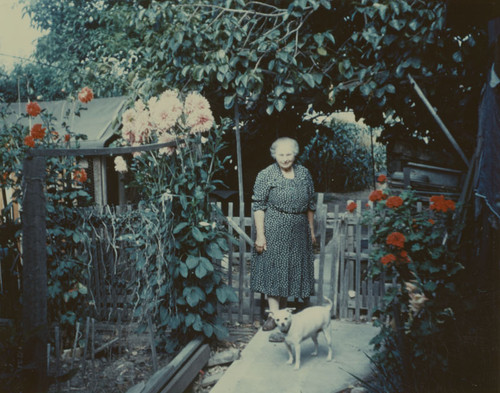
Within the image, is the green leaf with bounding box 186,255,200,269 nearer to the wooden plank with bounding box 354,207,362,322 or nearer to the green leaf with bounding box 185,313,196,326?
the green leaf with bounding box 185,313,196,326

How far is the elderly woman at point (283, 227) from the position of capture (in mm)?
4117

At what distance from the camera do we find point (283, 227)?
416cm

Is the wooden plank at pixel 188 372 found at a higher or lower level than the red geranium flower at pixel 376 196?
lower

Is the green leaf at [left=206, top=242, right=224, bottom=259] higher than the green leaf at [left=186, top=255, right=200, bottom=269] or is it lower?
higher

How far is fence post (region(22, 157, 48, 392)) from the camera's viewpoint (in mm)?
1932

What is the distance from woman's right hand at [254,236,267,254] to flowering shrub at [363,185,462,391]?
1.14m

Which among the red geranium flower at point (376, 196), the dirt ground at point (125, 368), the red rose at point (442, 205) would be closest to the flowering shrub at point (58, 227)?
the dirt ground at point (125, 368)

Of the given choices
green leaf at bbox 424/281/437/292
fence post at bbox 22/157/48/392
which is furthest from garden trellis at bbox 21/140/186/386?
green leaf at bbox 424/281/437/292

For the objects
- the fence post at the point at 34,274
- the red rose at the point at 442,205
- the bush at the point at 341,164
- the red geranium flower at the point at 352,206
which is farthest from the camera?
the bush at the point at 341,164

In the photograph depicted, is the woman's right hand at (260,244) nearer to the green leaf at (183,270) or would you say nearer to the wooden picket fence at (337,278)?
the wooden picket fence at (337,278)

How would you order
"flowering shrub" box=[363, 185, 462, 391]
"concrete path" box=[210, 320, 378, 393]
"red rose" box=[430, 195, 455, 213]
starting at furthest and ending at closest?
"concrete path" box=[210, 320, 378, 393], "red rose" box=[430, 195, 455, 213], "flowering shrub" box=[363, 185, 462, 391]

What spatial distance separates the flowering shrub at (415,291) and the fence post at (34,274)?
1970mm

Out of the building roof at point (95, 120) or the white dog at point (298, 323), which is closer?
the white dog at point (298, 323)

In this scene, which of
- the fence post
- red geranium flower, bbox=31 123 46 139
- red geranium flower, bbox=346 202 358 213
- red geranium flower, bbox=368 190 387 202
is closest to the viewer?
the fence post
